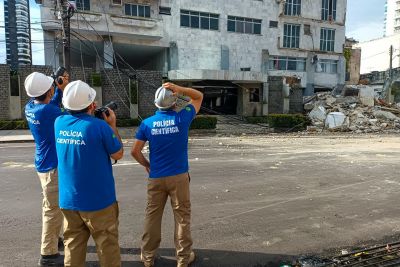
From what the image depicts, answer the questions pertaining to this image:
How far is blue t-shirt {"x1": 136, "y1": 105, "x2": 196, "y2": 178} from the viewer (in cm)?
371

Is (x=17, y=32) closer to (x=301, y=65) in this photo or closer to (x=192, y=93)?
(x=192, y=93)

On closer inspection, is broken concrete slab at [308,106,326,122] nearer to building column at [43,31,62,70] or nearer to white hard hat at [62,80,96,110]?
building column at [43,31,62,70]

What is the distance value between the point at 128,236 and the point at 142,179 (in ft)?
11.4

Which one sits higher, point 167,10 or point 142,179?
point 167,10

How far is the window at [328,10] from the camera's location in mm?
41312

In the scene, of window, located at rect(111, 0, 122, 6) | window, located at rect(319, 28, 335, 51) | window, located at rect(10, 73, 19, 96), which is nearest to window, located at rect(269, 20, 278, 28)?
window, located at rect(319, 28, 335, 51)

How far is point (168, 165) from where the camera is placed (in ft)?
12.3

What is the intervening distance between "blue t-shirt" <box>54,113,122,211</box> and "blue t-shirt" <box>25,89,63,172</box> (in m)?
0.89

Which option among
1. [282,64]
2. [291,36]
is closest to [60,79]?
[282,64]

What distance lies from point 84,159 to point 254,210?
145 inches

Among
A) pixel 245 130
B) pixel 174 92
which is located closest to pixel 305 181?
pixel 174 92

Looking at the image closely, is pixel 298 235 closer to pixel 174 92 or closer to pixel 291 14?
pixel 174 92

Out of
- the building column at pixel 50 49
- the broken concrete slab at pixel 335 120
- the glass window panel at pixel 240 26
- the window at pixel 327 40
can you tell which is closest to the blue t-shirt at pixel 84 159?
the broken concrete slab at pixel 335 120

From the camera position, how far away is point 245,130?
85.6ft
